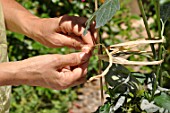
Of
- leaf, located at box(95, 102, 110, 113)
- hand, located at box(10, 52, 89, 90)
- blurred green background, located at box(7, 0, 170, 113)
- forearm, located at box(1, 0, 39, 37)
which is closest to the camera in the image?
hand, located at box(10, 52, 89, 90)

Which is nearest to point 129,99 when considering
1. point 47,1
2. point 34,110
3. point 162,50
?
point 162,50

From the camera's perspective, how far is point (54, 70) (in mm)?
1347

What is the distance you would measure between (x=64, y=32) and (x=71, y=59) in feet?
0.45

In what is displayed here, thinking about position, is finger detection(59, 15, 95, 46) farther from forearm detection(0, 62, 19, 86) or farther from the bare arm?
forearm detection(0, 62, 19, 86)

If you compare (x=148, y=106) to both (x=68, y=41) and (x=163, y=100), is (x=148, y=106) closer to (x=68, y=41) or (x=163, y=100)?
(x=163, y=100)

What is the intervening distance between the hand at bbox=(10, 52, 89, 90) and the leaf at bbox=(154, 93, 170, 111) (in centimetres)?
24

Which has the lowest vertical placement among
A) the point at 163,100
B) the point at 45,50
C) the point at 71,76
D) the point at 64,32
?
the point at 45,50

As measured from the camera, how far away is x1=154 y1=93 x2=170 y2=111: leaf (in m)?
1.43

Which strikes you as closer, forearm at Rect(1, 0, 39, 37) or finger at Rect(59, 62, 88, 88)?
finger at Rect(59, 62, 88, 88)

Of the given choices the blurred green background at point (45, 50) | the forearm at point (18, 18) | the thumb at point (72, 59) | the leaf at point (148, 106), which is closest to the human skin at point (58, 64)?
the thumb at point (72, 59)

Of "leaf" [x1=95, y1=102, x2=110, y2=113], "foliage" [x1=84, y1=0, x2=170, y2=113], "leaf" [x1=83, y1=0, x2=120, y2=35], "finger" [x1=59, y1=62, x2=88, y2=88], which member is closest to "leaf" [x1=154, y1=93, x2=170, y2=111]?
"foliage" [x1=84, y1=0, x2=170, y2=113]

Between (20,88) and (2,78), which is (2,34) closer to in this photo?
(2,78)

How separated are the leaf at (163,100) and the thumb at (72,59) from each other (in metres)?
0.26

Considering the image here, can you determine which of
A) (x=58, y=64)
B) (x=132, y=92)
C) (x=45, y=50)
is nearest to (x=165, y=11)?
(x=132, y=92)
